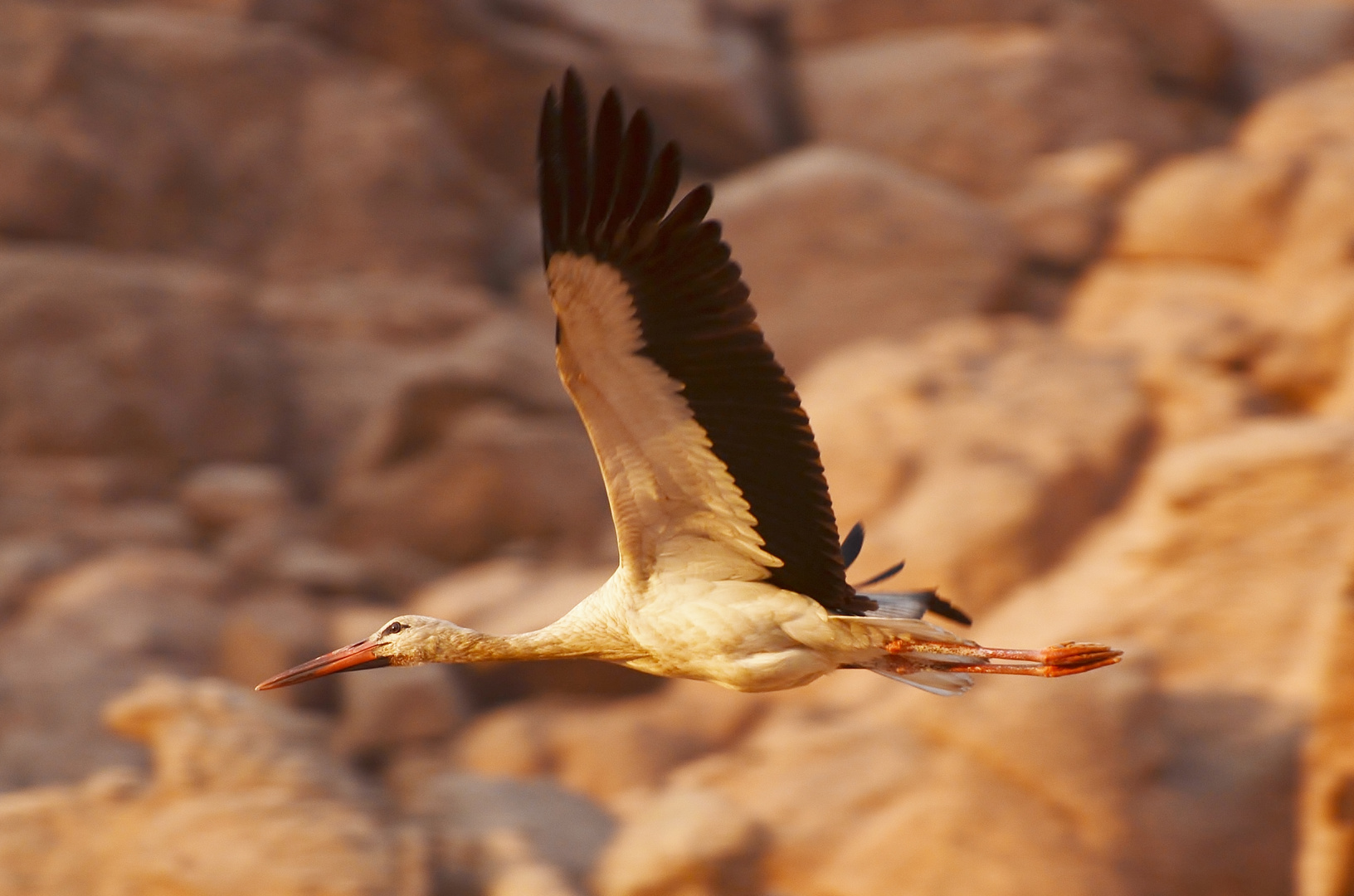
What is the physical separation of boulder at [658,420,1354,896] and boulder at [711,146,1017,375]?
5.41 m

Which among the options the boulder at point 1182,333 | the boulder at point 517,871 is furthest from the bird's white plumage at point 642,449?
the boulder at point 1182,333

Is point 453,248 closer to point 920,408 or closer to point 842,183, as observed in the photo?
point 842,183

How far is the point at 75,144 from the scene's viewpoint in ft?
42.9

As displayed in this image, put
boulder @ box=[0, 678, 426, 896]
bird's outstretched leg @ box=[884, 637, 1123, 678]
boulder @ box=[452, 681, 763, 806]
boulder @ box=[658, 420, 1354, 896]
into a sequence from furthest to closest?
boulder @ box=[452, 681, 763, 806] → boulder @ box=[658, 420, 1354, 896] → boulder @ box=[0, 678, 426, 896] → bird's outstretched leg @ box=[884, 637, 1123, 678]

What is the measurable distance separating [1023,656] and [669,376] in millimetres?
1425

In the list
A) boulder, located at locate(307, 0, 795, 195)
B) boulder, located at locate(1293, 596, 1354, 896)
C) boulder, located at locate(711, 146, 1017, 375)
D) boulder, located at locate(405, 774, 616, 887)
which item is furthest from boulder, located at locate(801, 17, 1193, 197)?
boulder, located at locate(405, 774, 616, 887)

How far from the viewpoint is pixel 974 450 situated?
1055 centimetres

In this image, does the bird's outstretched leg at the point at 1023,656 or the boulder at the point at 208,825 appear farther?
the boulder at the point at 208,825

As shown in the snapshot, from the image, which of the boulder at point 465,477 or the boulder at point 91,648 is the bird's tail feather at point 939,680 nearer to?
the boulder at point 91,648

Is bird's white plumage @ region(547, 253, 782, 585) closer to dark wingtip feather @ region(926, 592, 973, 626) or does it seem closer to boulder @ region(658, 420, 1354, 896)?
dark wingtip feather @ region(926, 592, 973, 626)

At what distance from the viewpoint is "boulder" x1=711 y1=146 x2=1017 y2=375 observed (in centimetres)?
1358

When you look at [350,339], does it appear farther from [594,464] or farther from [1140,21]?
[1140,21]

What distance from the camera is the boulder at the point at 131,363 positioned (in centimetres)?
1177

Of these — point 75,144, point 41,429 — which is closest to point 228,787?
point 41,429
